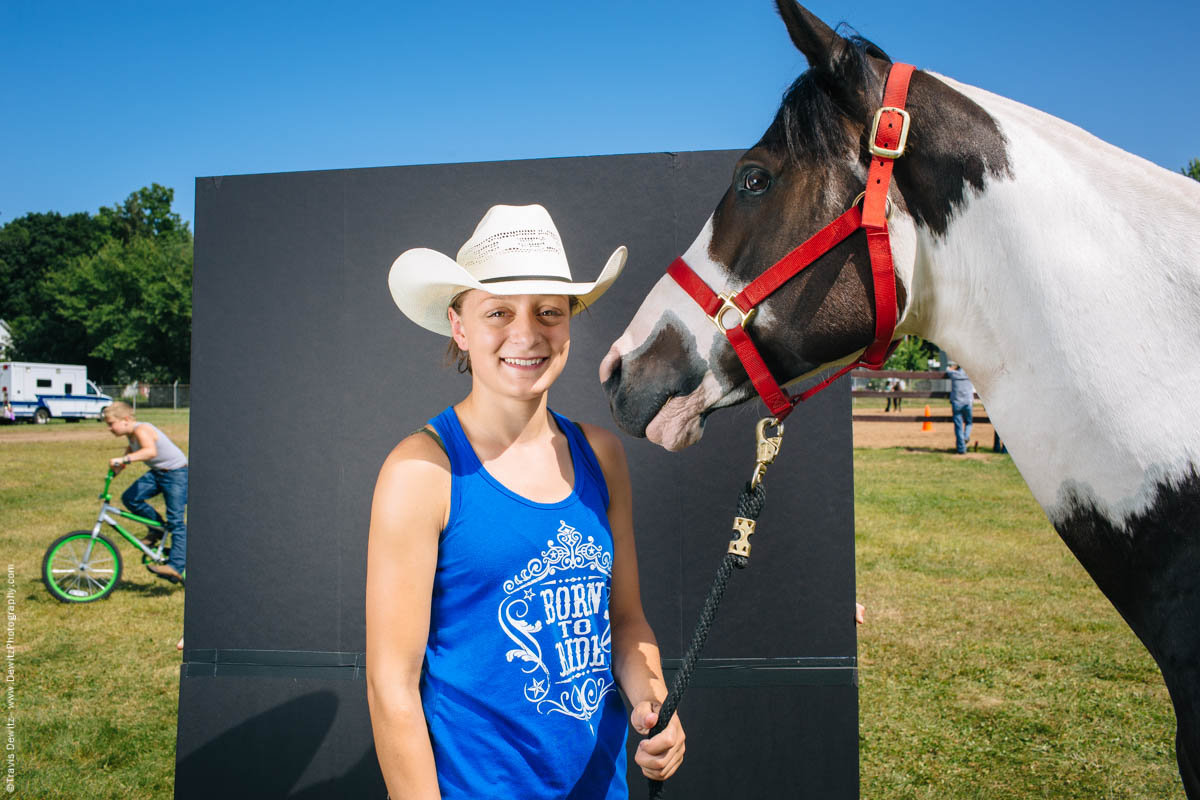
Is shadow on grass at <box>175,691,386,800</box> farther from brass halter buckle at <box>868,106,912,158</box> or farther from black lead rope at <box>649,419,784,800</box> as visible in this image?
brass halter buckle at <box>868,106,912,158</box>

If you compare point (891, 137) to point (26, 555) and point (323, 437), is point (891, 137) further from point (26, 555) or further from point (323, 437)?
point (26, 555)

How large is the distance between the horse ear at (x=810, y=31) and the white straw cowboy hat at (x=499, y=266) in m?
0.53

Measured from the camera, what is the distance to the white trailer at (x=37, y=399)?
28766mm

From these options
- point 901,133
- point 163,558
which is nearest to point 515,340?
point 901,133

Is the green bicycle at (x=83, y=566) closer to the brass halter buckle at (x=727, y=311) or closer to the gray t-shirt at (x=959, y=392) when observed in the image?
the brass halter buckle at (x=727, y=311)

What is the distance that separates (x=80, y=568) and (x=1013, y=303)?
723 centimetres

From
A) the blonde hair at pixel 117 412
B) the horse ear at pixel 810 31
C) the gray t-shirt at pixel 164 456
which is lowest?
the gray t-shirt at pixel 164 456

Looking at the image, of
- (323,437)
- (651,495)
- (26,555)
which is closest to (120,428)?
(26,555)

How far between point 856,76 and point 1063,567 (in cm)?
673

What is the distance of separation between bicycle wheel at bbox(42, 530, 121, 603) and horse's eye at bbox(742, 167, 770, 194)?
671 cm

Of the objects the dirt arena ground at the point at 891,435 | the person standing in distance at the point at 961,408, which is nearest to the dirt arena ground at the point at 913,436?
the dirt arena ground at the point at 891,435

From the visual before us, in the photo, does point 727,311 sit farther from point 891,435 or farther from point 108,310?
point 108,310

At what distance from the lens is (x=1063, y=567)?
6.51 meters

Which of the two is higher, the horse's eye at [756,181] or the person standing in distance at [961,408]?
the person standing in distance at [961,408]
